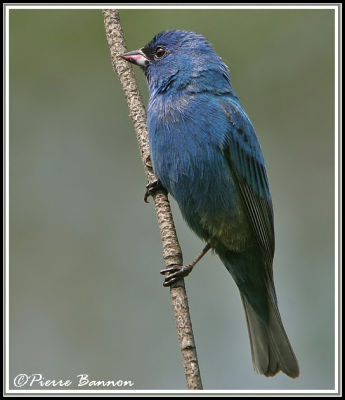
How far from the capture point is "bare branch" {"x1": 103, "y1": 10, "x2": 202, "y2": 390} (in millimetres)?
3816

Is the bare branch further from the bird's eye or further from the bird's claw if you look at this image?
the bird's eye

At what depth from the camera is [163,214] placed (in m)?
4.68

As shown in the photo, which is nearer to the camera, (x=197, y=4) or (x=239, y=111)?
(x=197, y=4)

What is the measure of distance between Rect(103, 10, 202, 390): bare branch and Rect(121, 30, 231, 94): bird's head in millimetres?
329

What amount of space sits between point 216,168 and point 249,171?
426 millimetres

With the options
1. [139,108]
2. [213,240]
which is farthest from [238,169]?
[139,108]

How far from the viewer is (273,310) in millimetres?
5984

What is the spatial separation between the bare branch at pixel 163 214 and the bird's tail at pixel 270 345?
1702mm

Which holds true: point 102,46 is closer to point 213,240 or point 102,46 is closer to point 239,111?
point 239,111

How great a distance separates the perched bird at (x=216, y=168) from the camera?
17.5 ft

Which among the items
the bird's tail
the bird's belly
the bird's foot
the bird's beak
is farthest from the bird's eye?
the bird's tail

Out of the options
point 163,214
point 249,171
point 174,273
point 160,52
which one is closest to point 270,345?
point 249,171

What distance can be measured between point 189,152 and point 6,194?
1.53m

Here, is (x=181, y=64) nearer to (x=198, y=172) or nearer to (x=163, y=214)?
(x=198, y=172)
